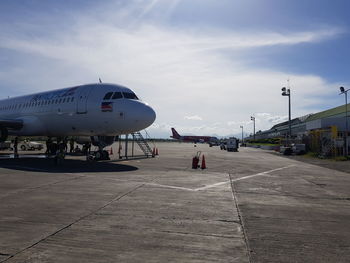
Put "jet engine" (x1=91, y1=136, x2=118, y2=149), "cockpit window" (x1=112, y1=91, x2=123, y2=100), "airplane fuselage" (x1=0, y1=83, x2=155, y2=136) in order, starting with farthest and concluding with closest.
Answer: "jet engine" (x1=91, y1=136, x2=118, y2=149), "cockpit window" (x1=112, y1=91, x2=123, y2=100), "airplane fuselage" (x1=0, y1=83, x2=155, y2=136)

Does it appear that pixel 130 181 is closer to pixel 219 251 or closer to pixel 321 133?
pixel 219 251

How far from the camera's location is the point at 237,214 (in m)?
6.85

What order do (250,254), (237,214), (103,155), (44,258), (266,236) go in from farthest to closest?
(103,155) → (237,214) → (266,236) → (250,254) → (44,258)

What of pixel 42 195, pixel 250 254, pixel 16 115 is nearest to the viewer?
pixel 250 254

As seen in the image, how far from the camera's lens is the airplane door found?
19859 mm

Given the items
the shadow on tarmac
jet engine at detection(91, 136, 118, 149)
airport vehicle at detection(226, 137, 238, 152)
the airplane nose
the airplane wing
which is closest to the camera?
the shadow on tarmac

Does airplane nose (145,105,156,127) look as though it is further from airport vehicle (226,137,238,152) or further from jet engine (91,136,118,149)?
airport vehicle (226,137,238,152)

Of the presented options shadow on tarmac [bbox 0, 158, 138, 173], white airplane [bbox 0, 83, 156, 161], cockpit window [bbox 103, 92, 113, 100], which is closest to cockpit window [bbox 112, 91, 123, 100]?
white airplane [bbox 0, 83, 156, 161]

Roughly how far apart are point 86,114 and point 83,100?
981mm

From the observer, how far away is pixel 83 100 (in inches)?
789

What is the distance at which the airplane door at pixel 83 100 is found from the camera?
65.2 ft

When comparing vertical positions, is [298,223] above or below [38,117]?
below

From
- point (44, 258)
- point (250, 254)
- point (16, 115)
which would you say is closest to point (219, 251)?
point (250, 254)

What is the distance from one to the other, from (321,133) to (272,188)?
103 ft
